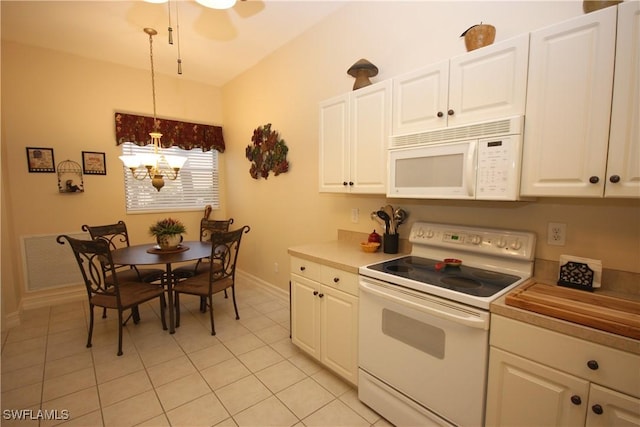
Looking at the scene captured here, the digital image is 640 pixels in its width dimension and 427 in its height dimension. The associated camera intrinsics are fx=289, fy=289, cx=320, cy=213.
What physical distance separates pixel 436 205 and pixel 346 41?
173cm

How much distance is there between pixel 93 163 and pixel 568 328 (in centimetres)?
475

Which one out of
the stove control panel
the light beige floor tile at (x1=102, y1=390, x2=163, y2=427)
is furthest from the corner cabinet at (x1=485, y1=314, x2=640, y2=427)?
the light beige floor tile at (x1=102, y1=390, x2=163, y2=427)

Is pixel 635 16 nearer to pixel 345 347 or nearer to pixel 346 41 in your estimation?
pixel 346 41

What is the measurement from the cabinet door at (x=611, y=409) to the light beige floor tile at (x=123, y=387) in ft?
8.11

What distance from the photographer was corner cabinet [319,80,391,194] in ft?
6.61

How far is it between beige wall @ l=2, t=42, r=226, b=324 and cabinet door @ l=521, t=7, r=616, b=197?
14.3 ft

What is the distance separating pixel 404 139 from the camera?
6.10ft

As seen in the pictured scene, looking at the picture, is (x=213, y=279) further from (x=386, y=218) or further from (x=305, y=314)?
(x=386, y=218)

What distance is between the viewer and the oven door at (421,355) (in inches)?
52.5

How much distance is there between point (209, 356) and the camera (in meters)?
2.44

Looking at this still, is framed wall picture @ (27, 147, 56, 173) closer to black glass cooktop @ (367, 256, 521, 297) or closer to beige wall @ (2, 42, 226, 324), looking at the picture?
beige wall @ (2, 42, 226, 324)

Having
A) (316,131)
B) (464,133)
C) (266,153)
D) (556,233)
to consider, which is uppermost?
(316,131)

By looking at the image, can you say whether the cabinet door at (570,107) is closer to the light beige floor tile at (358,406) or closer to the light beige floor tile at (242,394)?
the light beige floor tile at (358,406)

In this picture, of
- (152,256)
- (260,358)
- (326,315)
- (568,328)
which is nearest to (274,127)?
(152,256)
